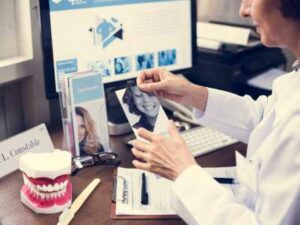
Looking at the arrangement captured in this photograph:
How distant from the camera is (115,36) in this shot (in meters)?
1.37

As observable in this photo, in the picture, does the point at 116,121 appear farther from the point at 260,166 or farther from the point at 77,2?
the point at 260,166

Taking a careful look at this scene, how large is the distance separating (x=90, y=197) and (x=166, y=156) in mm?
263

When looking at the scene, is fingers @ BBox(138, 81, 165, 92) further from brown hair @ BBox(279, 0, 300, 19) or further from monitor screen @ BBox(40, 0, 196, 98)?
brown hair @ BBox(279, 0, 300, 19)

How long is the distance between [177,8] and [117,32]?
246 millimetres

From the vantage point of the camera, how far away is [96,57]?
1350 mm

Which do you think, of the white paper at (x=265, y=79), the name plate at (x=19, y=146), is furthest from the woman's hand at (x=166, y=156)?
the white paper at (x=265, y=79)

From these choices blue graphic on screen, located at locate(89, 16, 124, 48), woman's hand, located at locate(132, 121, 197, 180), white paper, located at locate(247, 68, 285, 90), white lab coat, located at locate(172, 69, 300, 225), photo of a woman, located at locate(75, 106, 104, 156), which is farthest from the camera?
white paper, located at locate(247, 68, 285, 90)

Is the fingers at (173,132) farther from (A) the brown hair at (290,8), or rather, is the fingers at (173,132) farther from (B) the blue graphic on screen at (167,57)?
(B) the blue graphic on screen at (167,57)

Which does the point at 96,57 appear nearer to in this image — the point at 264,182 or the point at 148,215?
the point at 148,215

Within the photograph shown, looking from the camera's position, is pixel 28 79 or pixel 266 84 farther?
pixel 266 84

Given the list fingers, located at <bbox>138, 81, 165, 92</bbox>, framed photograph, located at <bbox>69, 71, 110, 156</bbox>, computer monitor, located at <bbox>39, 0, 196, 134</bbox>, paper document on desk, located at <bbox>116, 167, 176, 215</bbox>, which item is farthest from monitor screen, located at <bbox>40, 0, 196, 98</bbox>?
paper document on desk, located at <bbox>116, 167, 176, 215</bbox>

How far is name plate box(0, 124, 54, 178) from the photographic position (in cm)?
114

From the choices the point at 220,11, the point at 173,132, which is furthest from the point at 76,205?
the point at 220,11

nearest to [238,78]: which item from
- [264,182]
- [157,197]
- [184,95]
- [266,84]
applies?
[266,84]
